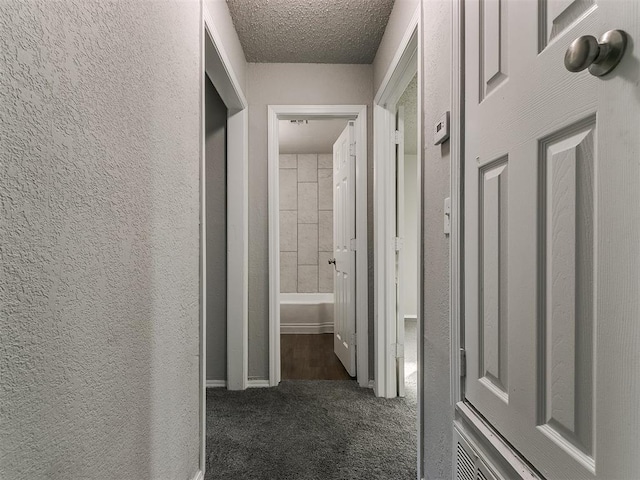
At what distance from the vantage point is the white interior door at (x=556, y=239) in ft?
1.81

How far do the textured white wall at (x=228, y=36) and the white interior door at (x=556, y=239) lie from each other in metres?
1.42

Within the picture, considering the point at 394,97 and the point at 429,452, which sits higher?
the point at 394,97

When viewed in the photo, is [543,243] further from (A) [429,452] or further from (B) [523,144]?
(A) [429,452]

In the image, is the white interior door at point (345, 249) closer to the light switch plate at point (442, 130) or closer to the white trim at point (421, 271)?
the white trim at point (421, 271)

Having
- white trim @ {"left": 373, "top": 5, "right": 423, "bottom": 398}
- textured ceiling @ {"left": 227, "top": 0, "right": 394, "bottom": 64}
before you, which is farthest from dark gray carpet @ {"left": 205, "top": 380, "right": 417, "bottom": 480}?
textured ceiling @ {"left": 227, "top": 0, "right": 394, "bottom": 64}

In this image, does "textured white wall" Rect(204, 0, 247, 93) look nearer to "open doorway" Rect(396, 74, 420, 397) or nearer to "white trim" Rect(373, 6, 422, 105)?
"white trim" Rect(373, 6, 422, 105)

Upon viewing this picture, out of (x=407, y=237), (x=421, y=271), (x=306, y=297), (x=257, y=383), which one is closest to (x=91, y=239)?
(x=421, y=271)

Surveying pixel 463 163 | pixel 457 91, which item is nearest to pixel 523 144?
pixel 463 163

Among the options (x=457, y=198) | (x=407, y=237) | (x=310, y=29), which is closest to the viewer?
(x=457, y=198)

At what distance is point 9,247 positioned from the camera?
0.63m

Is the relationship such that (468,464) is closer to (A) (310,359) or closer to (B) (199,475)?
(B) (199,475)

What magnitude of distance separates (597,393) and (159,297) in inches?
45.1

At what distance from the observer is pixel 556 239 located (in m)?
0.71

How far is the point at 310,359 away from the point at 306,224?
2582 millimetres
